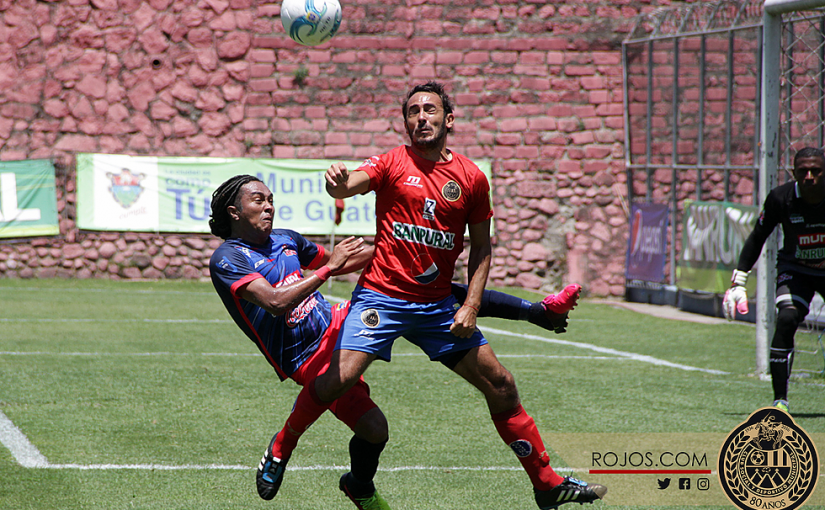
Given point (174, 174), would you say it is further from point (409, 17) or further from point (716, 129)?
point (716, 129)

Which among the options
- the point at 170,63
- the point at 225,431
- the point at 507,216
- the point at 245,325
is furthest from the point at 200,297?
the point at 245,325

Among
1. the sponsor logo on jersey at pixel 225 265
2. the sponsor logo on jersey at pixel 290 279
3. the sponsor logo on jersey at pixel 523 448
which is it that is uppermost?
the sponsor logo on jersey at pixel 225 265

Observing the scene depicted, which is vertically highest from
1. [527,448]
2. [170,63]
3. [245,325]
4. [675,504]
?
[170,63]

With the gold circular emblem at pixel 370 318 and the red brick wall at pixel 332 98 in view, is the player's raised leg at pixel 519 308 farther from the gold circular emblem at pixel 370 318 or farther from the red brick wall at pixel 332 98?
the red brick wall at pixel 332 98

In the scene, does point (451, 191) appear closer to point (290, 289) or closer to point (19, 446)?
point (290, 289)

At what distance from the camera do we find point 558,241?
57.2 feet

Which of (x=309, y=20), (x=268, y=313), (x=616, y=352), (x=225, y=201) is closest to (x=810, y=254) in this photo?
(x=616, y=352)

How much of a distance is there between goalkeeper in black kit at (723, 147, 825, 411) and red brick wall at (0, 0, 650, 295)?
10.3 meters

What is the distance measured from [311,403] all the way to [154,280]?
13.4m

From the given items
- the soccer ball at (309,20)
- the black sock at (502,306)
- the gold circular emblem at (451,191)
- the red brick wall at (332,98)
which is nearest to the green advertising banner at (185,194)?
the red brick wall at (332,98)

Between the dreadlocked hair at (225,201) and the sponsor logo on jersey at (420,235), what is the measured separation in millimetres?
852

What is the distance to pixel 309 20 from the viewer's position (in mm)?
8281

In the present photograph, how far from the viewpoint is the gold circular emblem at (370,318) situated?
4.27 m

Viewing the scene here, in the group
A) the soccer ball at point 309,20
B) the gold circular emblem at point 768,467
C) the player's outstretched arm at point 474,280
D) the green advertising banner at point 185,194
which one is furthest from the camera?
the green advertising banner at point 185,194
